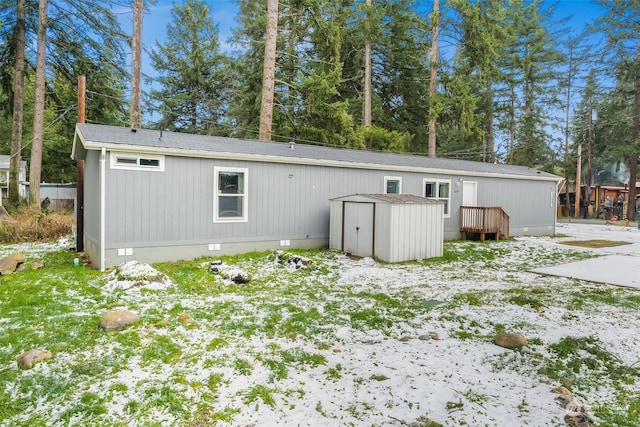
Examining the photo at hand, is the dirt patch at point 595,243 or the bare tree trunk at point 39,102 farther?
the bare tree trunk at point 39,102

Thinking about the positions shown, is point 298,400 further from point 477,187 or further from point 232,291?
point 477,187

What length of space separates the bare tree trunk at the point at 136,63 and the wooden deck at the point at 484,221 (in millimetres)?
10624

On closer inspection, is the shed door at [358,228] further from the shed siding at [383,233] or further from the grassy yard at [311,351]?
the grassy yard at [311,351]

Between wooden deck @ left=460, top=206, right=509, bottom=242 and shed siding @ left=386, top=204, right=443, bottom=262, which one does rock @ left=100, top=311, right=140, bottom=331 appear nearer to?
shed siding @ left=386, top=204, right=443, bottom=262

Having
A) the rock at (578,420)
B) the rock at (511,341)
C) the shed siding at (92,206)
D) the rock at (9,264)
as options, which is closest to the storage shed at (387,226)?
the rock at (511,341)

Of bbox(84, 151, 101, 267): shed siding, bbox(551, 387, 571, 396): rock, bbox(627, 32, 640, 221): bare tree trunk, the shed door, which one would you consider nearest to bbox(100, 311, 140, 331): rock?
bbox(84, 151, 101, 267): shed siding

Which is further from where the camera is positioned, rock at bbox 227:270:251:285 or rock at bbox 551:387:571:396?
rock at bbox 227:270:251:285

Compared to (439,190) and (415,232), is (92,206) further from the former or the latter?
(439,190)

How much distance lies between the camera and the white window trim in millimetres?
7078

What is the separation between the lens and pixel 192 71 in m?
23.3

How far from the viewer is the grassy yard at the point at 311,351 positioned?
2.69 metres

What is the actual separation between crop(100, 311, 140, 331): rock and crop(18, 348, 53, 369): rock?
654 millimetres

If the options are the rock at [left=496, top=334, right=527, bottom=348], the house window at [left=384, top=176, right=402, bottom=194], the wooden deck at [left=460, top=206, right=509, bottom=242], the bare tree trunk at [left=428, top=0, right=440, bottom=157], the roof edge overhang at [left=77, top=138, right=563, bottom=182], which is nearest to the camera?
the rock at [left=496, top=334, right=527, bottom=348]

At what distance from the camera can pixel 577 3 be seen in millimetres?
25312
